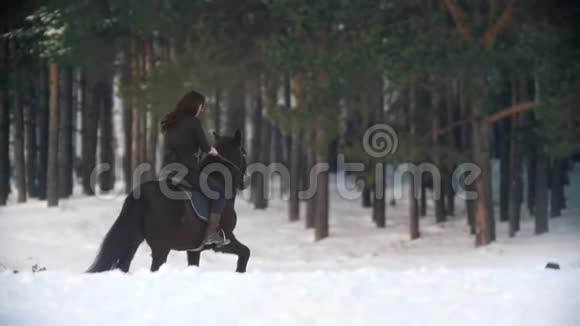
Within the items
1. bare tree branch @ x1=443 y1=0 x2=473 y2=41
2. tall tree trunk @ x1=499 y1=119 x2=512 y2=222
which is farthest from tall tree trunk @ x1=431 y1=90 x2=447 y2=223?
bare tree branch @ x1=443 y1=0 x2=473 y2=41

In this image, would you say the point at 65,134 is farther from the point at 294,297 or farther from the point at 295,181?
the point at 294,297

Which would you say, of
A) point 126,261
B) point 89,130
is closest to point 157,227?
point 126,261

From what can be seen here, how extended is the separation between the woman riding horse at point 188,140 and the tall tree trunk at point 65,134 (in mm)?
16451

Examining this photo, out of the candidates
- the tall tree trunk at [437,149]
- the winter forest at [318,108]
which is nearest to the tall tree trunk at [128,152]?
the winter forest at [318,108]

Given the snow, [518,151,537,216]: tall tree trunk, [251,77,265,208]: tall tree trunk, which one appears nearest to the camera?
the snow

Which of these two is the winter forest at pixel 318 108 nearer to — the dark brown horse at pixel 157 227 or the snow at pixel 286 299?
the dark brown horse at pixel 157 227

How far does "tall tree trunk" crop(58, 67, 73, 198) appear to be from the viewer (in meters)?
26.9

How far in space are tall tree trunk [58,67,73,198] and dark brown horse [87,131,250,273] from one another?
52.3 feet

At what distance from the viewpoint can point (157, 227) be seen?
1120 centimetres

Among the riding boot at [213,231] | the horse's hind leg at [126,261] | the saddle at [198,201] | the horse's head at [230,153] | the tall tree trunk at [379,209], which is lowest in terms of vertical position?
the tall tree trunk at [379,209]

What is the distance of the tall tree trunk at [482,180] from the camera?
23.7 m

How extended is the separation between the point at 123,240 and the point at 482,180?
14667 millimetres

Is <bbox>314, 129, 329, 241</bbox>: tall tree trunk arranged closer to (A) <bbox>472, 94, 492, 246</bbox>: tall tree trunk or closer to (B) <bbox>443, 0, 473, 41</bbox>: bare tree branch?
(A) <bbox>472, 94, 492, 246</bbox>: tall tree trunk

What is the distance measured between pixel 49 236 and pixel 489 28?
12.3 m
